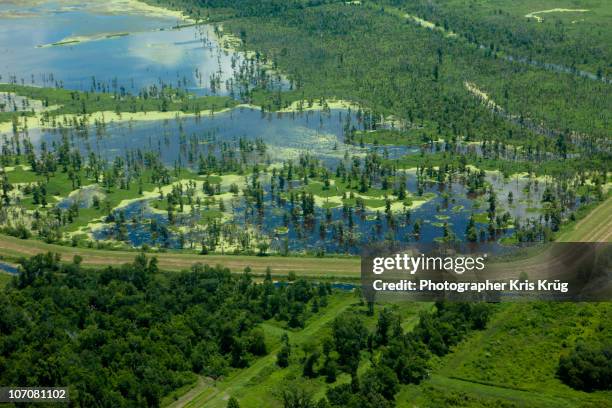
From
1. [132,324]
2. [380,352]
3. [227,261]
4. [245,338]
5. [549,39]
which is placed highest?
[549,39]

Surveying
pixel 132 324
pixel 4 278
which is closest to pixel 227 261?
pixel 132 324

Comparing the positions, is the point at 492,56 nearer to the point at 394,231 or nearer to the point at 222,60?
the point at 222,60

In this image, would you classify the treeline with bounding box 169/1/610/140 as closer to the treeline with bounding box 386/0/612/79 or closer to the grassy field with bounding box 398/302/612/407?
the treeline with bounding box 386/0/612/79

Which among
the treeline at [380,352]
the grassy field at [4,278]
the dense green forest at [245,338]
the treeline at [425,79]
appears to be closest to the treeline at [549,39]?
the treeline at [425,79]

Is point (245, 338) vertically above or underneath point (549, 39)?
underneath

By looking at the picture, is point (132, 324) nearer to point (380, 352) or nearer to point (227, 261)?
point (227, 261)

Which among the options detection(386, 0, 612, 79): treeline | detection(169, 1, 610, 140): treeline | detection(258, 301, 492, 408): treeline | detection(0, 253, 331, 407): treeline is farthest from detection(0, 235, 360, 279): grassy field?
detection(386, 0, 612, 79): treeline

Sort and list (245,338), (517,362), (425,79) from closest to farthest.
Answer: (517,362)
(245,338)
(425,79)

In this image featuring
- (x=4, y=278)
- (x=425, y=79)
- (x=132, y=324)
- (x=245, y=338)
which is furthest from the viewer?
(x=425, y=79)

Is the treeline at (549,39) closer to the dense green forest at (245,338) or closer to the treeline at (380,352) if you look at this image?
the dense green forest at (245,338)

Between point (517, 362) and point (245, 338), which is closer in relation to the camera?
point (517, 362)
